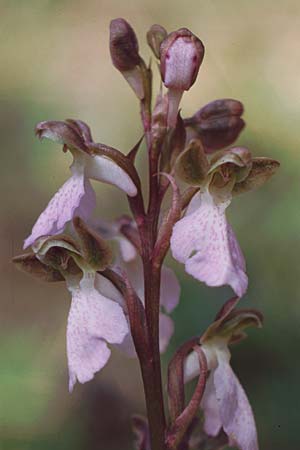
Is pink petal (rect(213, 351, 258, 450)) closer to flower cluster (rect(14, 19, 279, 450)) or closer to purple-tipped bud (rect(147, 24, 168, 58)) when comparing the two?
flower cluster (rect(14, 19, 279, 450))

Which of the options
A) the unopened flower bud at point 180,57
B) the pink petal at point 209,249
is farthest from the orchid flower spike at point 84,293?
the unopened flower bud at point 180,57

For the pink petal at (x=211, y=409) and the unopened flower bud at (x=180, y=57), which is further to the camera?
the pink petal at (x=211, y=409)

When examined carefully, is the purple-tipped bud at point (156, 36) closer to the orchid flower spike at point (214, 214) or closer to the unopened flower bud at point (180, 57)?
the unopened flower bud at point (180, 57)

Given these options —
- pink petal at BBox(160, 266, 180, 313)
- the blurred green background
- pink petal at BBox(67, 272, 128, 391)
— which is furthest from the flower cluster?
the blurred green background

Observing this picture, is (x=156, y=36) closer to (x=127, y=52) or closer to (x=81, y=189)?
(x=127, y=52)

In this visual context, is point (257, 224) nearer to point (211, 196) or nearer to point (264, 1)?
point (264, 1)

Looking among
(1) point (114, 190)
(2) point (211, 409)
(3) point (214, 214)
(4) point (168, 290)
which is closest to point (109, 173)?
(3) point (214, 214)

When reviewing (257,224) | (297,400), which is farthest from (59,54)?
(297,400)
